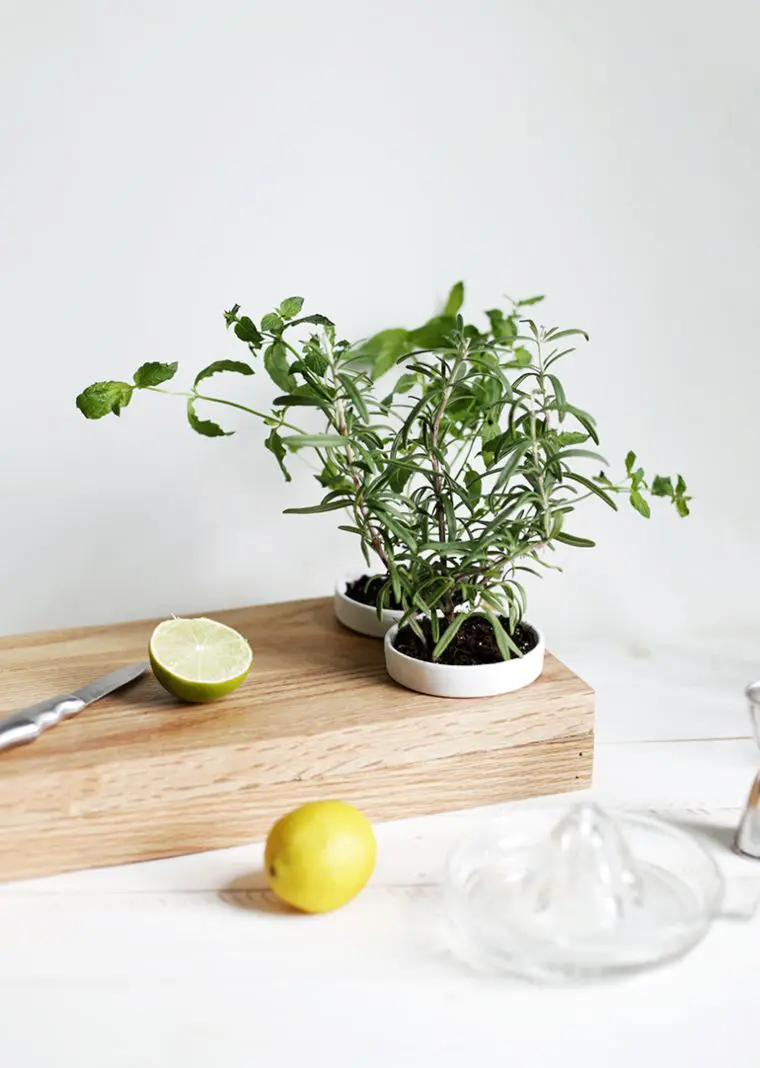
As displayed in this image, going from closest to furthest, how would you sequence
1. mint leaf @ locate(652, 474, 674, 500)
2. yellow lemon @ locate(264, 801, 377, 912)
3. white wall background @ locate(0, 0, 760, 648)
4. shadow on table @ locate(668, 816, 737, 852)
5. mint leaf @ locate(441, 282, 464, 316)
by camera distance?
yellow lemon @ locate(264, 801, 377, 912)
shadow on table @ locate(668, 816, 737, 852)
mint leaf @ locate(652, 474, 674, 500)
white wall background @ locate(0, 0, 760, 648)
mint leaf @ locate(441, 282, 464, 316)

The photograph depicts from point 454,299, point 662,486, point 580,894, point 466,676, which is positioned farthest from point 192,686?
point 454,299

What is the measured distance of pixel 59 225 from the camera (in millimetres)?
1203

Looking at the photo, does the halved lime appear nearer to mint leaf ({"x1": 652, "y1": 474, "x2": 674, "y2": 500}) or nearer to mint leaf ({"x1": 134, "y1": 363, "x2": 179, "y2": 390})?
mint leaf ({"x1": 134, "y1": 363, "x2": 179, "y2": 390})

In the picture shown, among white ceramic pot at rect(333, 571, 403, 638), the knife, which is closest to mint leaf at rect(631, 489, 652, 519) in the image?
white ceramic pot at rect(333, 571, 403, 638)

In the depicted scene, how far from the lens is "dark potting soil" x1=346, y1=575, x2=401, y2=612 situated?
1.16 m

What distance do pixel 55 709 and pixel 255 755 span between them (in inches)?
6.8

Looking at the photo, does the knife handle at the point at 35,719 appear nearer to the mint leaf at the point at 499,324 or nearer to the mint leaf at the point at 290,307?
the mint leaf at the point at 290,307

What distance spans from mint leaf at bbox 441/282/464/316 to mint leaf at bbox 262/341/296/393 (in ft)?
1.14

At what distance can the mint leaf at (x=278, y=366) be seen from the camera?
100 centimetres

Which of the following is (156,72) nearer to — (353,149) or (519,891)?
(353,149)

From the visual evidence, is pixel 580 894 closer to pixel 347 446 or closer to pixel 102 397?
pixel 347 446

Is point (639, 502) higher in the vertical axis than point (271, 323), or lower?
lower

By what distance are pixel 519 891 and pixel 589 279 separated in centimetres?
76

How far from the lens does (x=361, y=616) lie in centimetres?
116
